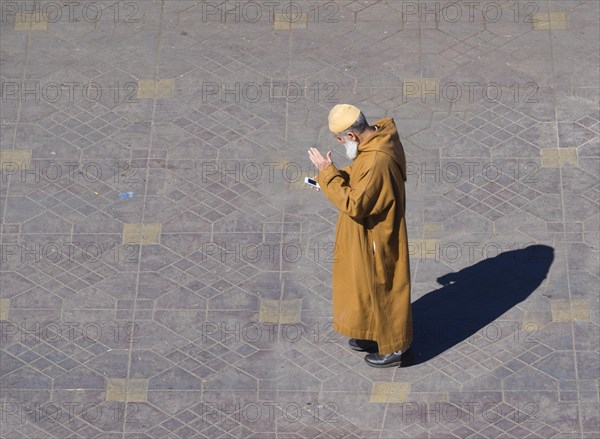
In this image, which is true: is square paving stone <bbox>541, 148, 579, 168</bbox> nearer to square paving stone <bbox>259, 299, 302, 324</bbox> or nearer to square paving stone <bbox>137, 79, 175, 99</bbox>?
square paving stone <bbox>259, 299, 302, 324</bbox>

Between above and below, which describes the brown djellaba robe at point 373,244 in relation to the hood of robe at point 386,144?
below

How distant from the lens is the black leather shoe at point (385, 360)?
11180 millimetres

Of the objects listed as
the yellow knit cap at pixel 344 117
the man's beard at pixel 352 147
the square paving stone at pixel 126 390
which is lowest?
the square paving stone at pixel 126 390

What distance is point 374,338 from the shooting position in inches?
429

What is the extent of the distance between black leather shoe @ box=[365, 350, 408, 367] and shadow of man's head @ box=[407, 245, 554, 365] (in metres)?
0.14

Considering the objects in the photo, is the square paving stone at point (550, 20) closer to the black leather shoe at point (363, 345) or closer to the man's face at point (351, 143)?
the black leather shoe at point (363, 345)

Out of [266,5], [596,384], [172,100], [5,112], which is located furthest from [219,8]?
[596,384]

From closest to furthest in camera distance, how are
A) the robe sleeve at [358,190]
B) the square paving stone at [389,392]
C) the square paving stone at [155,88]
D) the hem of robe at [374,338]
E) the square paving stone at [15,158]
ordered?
the robe sleeve at [358,190] < the hem of robe at [374,338] < the square paving stone at [389,392] < the square paving stone at [15,158] < the square paving stone at [155,88]

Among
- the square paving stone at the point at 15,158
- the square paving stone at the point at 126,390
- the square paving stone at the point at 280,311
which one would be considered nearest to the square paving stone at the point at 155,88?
the square paving stone at the point at 15,158

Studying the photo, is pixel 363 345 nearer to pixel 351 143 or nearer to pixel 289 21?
pixel 351 143

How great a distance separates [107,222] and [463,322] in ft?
10.3

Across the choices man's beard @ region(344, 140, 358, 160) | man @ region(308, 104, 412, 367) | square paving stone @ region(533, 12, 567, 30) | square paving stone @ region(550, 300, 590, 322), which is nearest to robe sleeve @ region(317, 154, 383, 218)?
man @ region(308, 104, 412, 367)

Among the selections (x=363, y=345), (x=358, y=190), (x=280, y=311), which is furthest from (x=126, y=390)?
(x=358, y=190)

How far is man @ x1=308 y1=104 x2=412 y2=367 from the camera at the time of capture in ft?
33.6
